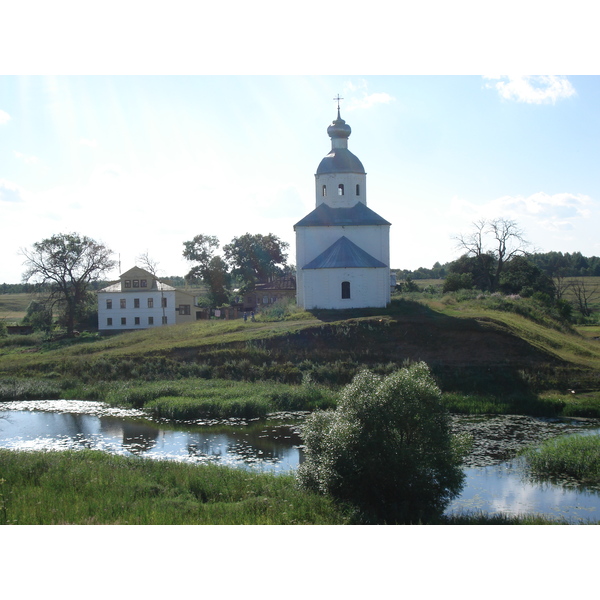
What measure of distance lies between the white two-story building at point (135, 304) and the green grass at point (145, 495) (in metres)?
35.6

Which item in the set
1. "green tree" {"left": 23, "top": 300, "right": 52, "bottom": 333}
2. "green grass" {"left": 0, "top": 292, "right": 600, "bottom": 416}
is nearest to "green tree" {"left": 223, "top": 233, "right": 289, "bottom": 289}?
"green tree" {"left": 23, "top": 300, "right": 52, "bottom": 333}

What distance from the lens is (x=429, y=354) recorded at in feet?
93.8

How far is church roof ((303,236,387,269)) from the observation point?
36469 millimetres

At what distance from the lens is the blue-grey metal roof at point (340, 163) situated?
1561 inches

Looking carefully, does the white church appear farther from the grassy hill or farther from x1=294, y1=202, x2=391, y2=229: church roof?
the grassy hill

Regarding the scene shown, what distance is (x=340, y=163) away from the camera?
3975cm

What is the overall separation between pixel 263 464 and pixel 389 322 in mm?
16686

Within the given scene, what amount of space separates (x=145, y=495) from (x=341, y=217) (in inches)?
1158

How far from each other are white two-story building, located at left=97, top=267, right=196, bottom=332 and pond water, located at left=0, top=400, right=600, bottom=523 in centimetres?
2516

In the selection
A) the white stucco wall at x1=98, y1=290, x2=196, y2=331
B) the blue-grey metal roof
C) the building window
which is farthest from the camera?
the white stucco wall at x1=98, y1=290, x2=196, y2=331

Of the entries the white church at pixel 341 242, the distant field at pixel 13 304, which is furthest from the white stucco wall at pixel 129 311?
the distant field at pixel 13 304

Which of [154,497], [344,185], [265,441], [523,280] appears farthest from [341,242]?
[154,497]

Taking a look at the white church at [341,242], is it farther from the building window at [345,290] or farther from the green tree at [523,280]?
the green tree at [523,280]

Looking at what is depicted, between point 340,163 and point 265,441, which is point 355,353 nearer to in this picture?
point 265,441
